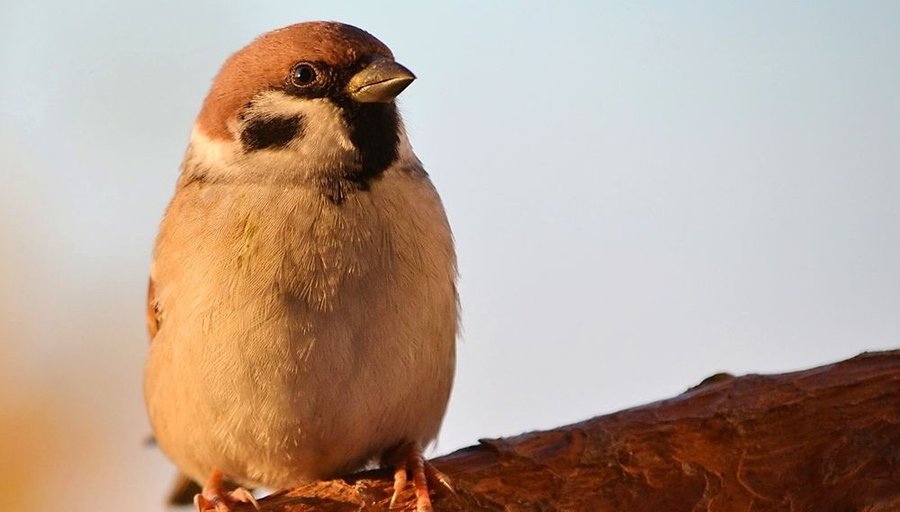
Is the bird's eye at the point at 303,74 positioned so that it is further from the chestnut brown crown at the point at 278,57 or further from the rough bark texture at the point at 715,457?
the rough bark texture at the point at 715,457

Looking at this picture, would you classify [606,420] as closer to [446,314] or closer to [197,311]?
[446,314]

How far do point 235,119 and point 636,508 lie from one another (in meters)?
1.38

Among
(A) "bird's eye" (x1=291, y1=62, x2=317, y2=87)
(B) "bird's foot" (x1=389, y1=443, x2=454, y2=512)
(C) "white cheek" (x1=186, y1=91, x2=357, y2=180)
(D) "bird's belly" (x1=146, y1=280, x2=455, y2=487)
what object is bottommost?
(B) "bird's foot" (x1=389, y1=443, x2=454, y2=512)

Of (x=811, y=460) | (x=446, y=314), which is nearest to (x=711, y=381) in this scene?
(x=811, y=460)

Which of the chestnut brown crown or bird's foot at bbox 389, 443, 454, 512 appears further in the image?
the chestnut brown crown

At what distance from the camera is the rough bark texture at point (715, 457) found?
9.23 ft

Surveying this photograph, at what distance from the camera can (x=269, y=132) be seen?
2955mm

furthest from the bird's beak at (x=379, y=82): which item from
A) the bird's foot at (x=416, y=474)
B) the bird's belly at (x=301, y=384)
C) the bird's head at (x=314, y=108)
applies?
the bird's foot at (x=416, y=474)

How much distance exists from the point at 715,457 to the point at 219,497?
1227mm

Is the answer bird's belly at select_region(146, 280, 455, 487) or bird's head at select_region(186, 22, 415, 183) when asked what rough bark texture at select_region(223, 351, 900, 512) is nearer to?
bird's belly at select_region(146, 280, 455, 487)

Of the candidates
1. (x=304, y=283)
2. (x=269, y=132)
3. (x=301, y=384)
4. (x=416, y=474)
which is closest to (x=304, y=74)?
(x=269, y=132)

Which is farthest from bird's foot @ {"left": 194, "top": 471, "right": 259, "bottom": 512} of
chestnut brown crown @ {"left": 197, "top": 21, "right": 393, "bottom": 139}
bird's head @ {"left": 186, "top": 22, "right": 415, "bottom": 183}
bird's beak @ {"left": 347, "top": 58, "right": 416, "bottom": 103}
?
bird's beak @ {"left": 347, "top": 58, "right": 416, "bottom": 103}

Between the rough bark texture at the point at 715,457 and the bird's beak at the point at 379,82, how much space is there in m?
0.88

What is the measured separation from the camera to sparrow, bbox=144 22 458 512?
9.02 feet
